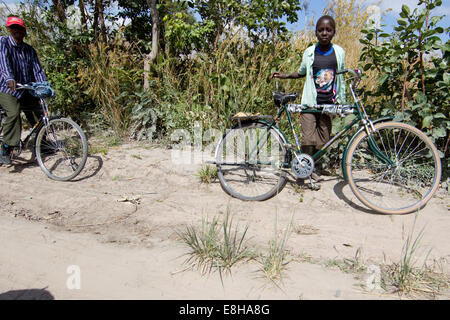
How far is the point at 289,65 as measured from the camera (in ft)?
17.0

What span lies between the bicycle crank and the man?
3677mm

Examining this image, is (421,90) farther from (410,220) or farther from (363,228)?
(363,228)

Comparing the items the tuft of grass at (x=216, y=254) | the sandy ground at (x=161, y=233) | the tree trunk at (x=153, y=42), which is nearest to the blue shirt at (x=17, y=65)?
the sandy ground at (x=161, y=233)

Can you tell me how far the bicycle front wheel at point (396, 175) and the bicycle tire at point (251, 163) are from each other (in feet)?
2.60

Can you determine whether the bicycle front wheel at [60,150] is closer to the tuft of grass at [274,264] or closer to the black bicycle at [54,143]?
the black bicycle at [54,143]

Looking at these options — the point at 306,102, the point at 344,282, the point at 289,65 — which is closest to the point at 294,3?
the point at 289,65

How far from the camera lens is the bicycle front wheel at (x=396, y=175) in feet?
10.7

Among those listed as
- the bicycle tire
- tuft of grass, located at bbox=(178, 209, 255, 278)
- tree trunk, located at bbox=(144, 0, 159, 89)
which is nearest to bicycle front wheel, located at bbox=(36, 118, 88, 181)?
tree trunk, located at bbox=(144, 0, 159, 89)

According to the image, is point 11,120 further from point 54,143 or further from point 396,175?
point 396,175

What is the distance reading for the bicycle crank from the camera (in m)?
3.55

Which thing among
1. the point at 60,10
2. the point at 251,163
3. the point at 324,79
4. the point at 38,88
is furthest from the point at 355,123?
the point at 60,10

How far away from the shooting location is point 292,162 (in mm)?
3559
